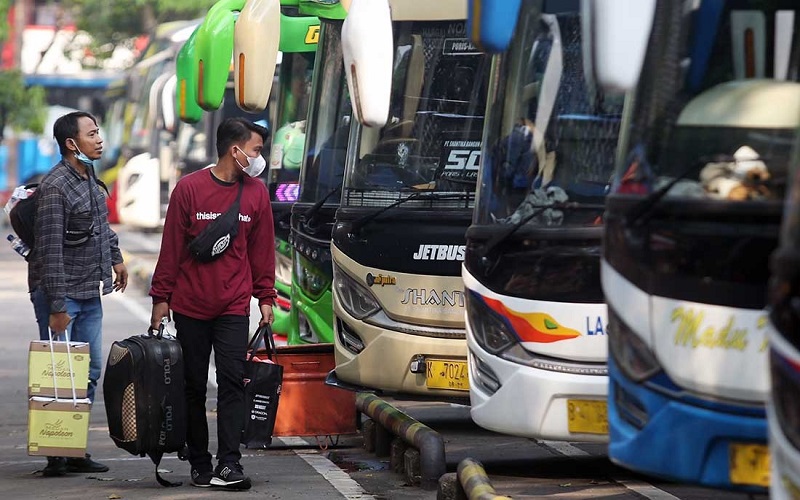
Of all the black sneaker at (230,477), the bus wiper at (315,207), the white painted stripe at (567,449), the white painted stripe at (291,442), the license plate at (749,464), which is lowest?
the white painted stripe at (291,442)

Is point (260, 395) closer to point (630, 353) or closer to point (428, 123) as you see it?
point (428, 123)

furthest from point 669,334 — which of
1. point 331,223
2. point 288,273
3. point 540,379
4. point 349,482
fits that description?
point 288,273

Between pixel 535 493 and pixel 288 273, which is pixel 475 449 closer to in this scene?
pixel 535 493

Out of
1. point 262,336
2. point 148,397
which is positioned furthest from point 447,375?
point 148,397

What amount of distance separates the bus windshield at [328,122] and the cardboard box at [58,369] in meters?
3.04

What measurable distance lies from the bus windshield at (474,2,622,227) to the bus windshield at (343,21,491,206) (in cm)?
138

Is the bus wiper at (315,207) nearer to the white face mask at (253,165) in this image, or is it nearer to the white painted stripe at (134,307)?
the white face mask at (253,165)

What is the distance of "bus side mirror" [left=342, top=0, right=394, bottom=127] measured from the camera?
7766 mm

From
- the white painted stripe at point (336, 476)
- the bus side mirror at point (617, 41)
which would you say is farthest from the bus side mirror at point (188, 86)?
the bus side mirror at point (617, 41)

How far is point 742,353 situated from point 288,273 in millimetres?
8546

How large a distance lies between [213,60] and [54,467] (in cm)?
304

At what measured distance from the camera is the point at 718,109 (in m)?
6.02

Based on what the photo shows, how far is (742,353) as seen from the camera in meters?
5.49

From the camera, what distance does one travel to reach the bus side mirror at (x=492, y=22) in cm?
599
